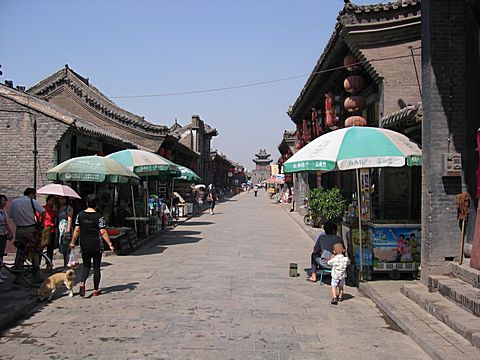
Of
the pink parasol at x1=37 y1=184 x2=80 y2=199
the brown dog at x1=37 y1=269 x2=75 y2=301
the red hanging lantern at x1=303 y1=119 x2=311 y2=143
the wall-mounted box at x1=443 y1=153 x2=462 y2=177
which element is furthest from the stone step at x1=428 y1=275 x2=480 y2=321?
the red hanging lantern at x1=303 y1=119 x2=311 y2=143

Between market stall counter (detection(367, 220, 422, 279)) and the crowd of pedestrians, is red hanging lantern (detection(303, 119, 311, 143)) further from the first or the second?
market stall counter (detection(367, 220, 422, 279))

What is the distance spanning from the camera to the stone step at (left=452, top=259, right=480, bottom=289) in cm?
730

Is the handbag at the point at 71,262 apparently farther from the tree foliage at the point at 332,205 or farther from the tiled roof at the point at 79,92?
the tiled roof at the point at 79,92

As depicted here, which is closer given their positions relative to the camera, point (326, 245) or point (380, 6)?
point (326, 245)

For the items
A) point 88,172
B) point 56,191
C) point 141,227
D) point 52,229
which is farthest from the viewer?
point 141,227

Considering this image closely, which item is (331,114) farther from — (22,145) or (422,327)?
(422,327)

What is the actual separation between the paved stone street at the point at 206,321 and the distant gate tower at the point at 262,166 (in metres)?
105

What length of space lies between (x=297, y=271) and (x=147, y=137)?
1664 centimetres

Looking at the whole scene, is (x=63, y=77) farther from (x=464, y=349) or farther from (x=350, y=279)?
(x=464, y=349)

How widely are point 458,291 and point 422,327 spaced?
3.44 ft

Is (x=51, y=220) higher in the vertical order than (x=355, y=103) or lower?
lower

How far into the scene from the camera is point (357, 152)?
8.88 metres

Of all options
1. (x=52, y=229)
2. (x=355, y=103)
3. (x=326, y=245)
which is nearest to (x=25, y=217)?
(x=52, y=229)

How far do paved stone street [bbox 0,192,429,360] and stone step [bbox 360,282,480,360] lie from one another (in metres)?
0.13
